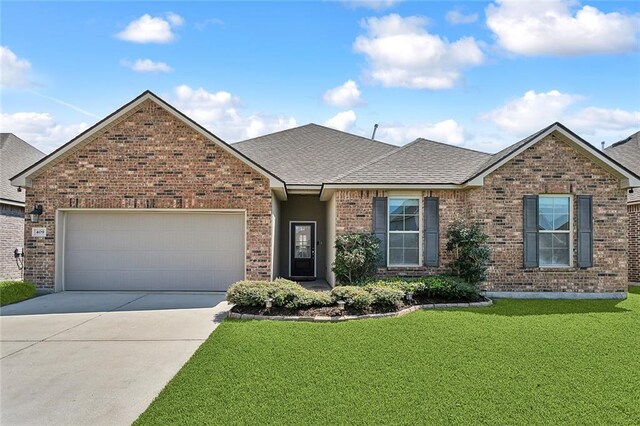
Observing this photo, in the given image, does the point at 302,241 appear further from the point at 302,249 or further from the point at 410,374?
the point at 410,374

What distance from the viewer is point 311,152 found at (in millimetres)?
16062

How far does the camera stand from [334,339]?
22.3 feet

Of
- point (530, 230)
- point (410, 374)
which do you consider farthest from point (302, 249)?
point (410, 374)

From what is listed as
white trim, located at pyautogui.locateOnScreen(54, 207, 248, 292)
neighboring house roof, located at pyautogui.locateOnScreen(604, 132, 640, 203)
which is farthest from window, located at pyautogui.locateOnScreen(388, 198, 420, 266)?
neighboring house roof, located at pyautogui.locateOnScreen(604, 132, 640, 203)

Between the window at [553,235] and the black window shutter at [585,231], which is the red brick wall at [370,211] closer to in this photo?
the window at [553,235]

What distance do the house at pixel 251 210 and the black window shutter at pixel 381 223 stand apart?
0.04m

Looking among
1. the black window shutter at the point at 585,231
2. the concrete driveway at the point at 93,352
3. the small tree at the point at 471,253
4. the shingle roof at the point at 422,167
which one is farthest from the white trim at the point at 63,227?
the black window shutter at the point at 585,231

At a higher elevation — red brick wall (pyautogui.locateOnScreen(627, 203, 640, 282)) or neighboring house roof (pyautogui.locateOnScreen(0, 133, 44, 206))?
neighboring house roof (pyautogui.locateOnScreen(0, 133, 44, 206))

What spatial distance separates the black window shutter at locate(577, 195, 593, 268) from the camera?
11.0 metres

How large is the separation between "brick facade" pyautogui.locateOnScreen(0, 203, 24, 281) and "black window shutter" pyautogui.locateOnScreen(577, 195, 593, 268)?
17606mm

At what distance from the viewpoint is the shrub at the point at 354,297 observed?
8531mm

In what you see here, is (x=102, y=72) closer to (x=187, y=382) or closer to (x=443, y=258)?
(x=187, y=382)

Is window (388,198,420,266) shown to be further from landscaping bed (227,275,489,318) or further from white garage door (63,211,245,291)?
white garage door (63,211,245,291)

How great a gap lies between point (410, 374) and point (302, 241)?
10462 millimetres
